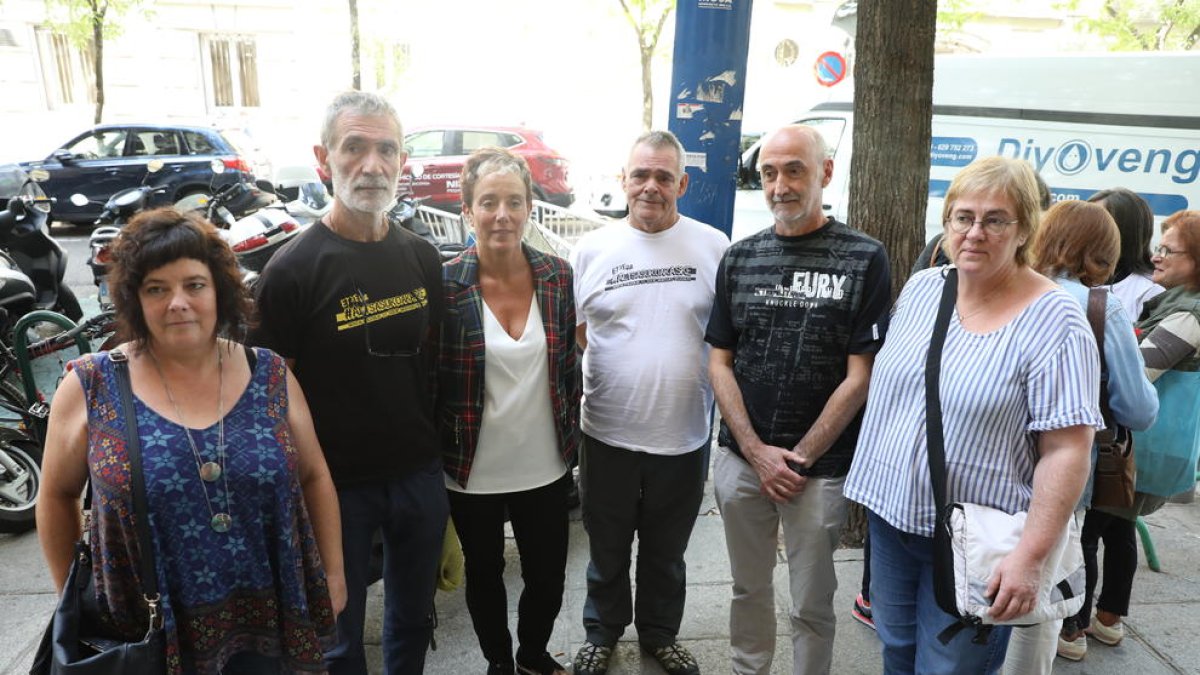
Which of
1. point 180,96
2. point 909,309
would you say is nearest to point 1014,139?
point 909,309

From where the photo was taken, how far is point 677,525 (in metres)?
2.84

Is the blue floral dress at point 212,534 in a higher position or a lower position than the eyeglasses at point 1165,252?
lower

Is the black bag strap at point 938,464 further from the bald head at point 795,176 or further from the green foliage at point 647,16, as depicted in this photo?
the green foliage at point 647,16

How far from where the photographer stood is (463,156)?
1277 cm

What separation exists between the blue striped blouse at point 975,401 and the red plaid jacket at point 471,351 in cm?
103

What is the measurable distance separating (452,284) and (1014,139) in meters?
6.68

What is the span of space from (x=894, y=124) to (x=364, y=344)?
8.64 ft

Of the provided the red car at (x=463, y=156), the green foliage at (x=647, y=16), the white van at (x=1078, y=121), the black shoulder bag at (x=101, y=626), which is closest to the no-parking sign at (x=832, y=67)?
the white van at (x=1078, y=121)

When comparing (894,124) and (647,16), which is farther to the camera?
(647,16)

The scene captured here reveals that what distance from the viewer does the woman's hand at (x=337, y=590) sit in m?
2.04

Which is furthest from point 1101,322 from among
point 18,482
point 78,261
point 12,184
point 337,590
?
point 78,261

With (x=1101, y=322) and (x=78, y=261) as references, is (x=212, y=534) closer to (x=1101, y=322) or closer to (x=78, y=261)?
(x=1101, y=322)

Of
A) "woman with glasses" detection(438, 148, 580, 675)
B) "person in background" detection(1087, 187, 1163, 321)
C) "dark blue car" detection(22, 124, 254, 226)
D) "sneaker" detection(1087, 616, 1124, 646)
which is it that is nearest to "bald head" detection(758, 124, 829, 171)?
"woman with glasses" detection(438, 148, 580, 675)

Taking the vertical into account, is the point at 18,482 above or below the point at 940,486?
below
